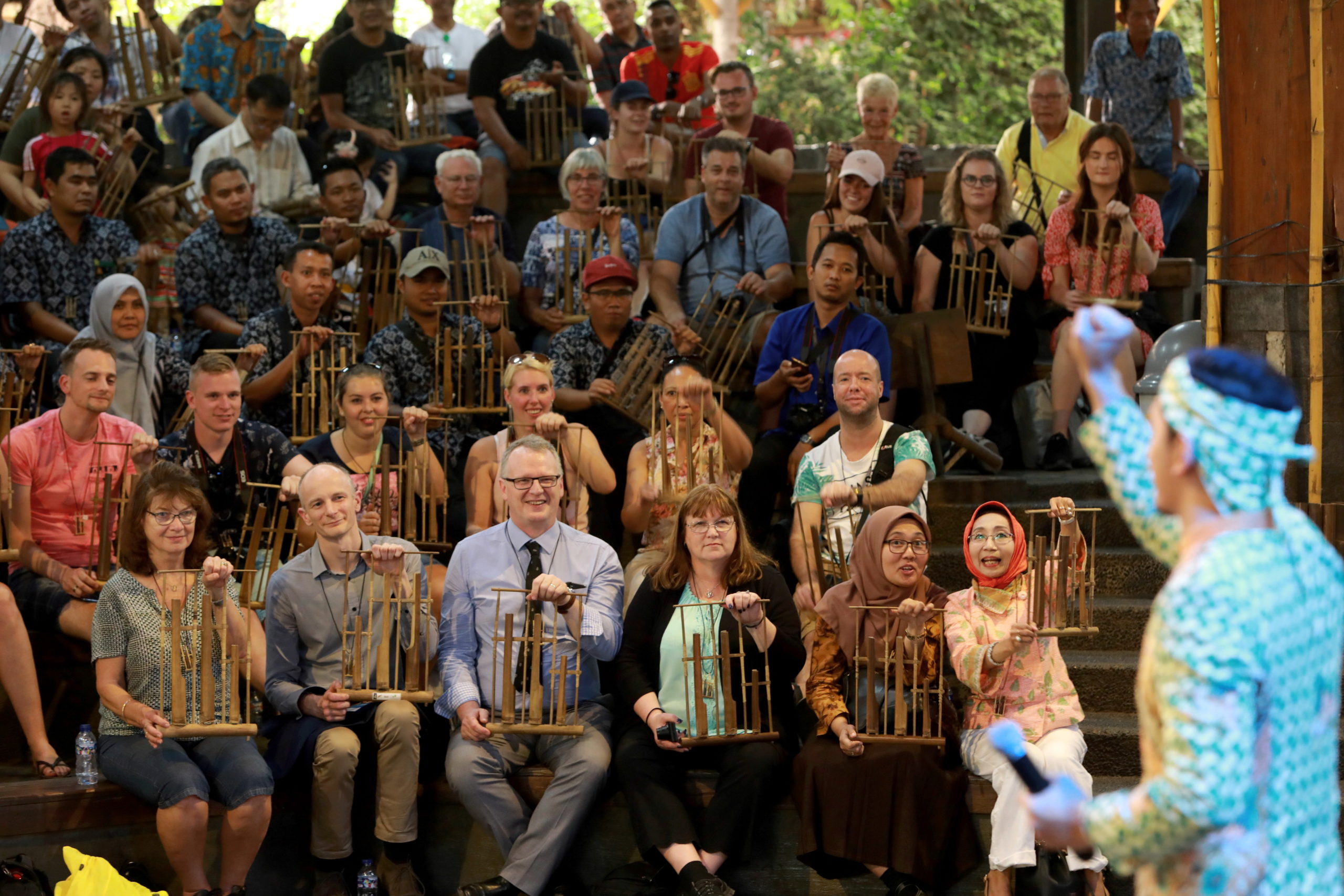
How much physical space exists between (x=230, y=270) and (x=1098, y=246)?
3571 millimetres

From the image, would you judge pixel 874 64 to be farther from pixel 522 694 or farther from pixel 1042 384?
pixel 522 694

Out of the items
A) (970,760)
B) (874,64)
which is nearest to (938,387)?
(970,760)

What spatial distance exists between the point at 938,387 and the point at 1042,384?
0.40 meters

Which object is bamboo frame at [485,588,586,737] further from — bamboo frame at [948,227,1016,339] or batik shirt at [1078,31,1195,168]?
batik shirt at [1078,31,1195,168]

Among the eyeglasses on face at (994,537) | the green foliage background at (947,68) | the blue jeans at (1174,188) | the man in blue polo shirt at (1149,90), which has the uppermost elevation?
the green foliage background at (947,68)

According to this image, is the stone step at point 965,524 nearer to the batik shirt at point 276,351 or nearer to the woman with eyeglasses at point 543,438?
the woman with eyeglasses at point 543,438

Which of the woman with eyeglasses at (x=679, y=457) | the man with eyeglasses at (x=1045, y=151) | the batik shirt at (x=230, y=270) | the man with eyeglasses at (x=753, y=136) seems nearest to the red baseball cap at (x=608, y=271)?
the woman with eyeglasses at (x=679, y=457)

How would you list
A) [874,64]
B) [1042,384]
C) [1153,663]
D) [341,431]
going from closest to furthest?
[1153,663]
[341,431]
[1042,384]
[874,64]

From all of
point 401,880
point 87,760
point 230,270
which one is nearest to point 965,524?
point 401,880

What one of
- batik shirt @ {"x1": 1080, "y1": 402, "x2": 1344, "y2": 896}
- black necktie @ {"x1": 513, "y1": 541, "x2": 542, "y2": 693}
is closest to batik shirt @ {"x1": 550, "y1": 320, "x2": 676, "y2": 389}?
black necktie @ {"x1": 513, "y1": 541, "x2": 542, "y2": 693}

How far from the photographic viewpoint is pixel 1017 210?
7.38m

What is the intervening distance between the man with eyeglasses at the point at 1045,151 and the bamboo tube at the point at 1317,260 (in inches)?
92.5

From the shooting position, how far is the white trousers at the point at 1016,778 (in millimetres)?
4121

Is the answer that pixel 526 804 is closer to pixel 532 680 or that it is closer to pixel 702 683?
pixel 532 680
